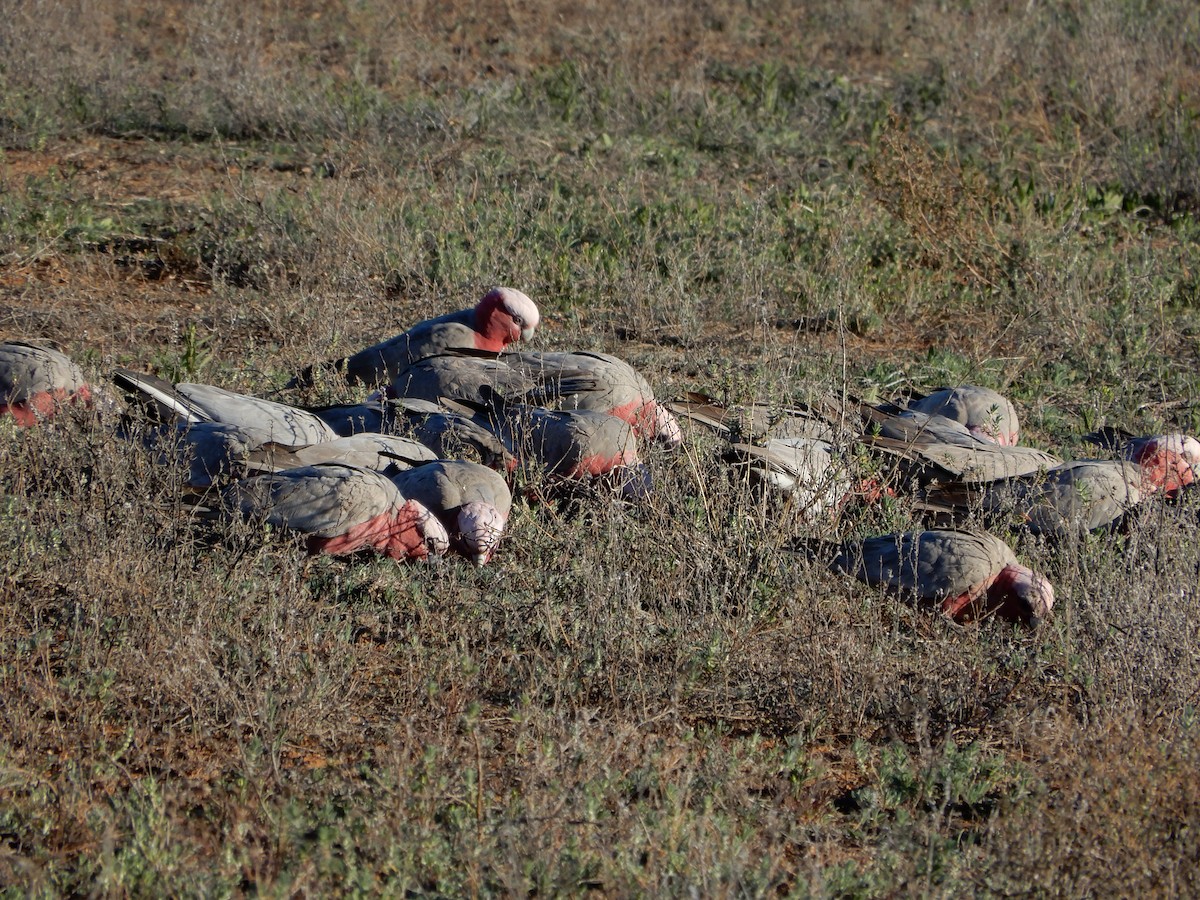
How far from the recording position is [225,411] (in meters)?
5.16

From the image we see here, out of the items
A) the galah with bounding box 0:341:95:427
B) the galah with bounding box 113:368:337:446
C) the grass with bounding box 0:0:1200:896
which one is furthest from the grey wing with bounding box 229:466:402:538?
the galah with bounding box 0:341:95:427

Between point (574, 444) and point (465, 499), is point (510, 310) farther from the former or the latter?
point (465, 499)

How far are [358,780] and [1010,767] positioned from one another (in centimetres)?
168

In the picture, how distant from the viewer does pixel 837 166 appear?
10.3 meters

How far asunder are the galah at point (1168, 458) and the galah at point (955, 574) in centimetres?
117

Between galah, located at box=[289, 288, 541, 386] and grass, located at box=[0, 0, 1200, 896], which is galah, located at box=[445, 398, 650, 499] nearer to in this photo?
grass, located at box=[0, 0, 1200, 896]

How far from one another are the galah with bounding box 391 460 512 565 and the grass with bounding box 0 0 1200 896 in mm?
108

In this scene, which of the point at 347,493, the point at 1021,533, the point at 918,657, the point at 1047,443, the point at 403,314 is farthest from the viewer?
the point at 403,314

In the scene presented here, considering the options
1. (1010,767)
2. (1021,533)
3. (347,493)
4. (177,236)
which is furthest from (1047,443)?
(177,236)

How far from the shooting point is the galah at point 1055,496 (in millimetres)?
4898

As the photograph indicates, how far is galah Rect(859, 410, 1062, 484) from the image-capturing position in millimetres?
5281

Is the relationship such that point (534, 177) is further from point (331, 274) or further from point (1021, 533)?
point (1021, 533)

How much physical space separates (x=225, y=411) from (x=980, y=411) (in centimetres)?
323

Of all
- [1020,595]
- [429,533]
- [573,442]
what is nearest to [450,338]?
[573,442]
